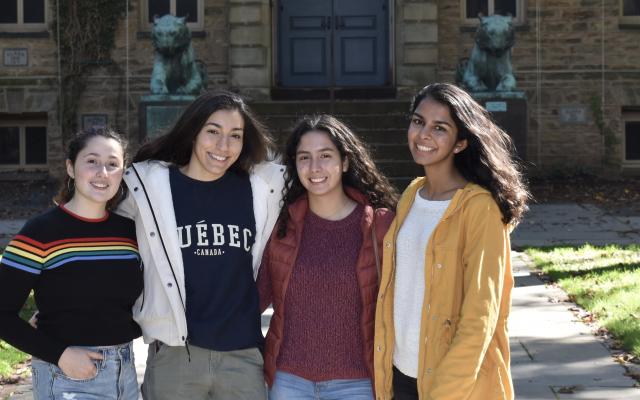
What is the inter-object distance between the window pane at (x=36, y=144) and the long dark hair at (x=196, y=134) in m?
14.3

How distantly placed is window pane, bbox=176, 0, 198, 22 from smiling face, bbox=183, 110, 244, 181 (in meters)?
14.1

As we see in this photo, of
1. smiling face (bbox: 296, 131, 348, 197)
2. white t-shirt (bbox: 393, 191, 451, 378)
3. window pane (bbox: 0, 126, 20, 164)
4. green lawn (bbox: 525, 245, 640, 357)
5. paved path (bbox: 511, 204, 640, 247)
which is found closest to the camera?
white t-shirt (bbox: 393, 191, 451, 378)

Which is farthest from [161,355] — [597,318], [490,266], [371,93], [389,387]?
[371,93]

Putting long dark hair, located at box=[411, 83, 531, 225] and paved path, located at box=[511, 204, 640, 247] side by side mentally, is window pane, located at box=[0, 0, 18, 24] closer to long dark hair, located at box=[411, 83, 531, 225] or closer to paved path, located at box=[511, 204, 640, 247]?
paved path, located at box=[511, 204, 640, 247]

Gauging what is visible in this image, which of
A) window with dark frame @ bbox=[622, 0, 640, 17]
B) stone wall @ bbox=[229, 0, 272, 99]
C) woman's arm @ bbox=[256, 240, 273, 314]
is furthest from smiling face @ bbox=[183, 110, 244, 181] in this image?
window with dark frame @ bbox=[622, 0, 640, 17]

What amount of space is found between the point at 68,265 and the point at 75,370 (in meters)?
0.35

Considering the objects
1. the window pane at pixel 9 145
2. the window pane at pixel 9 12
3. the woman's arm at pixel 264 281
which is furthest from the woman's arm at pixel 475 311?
the window pane at pixel 9 12

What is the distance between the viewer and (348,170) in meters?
3.94

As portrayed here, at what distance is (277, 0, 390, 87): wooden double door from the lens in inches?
674

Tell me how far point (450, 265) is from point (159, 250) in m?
1.03

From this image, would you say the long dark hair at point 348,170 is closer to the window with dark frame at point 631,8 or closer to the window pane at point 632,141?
the window pane at point 632,141

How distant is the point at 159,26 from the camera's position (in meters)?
13.9

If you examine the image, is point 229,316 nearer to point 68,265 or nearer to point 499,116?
point 68,265

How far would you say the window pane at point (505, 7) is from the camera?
57.4ft
